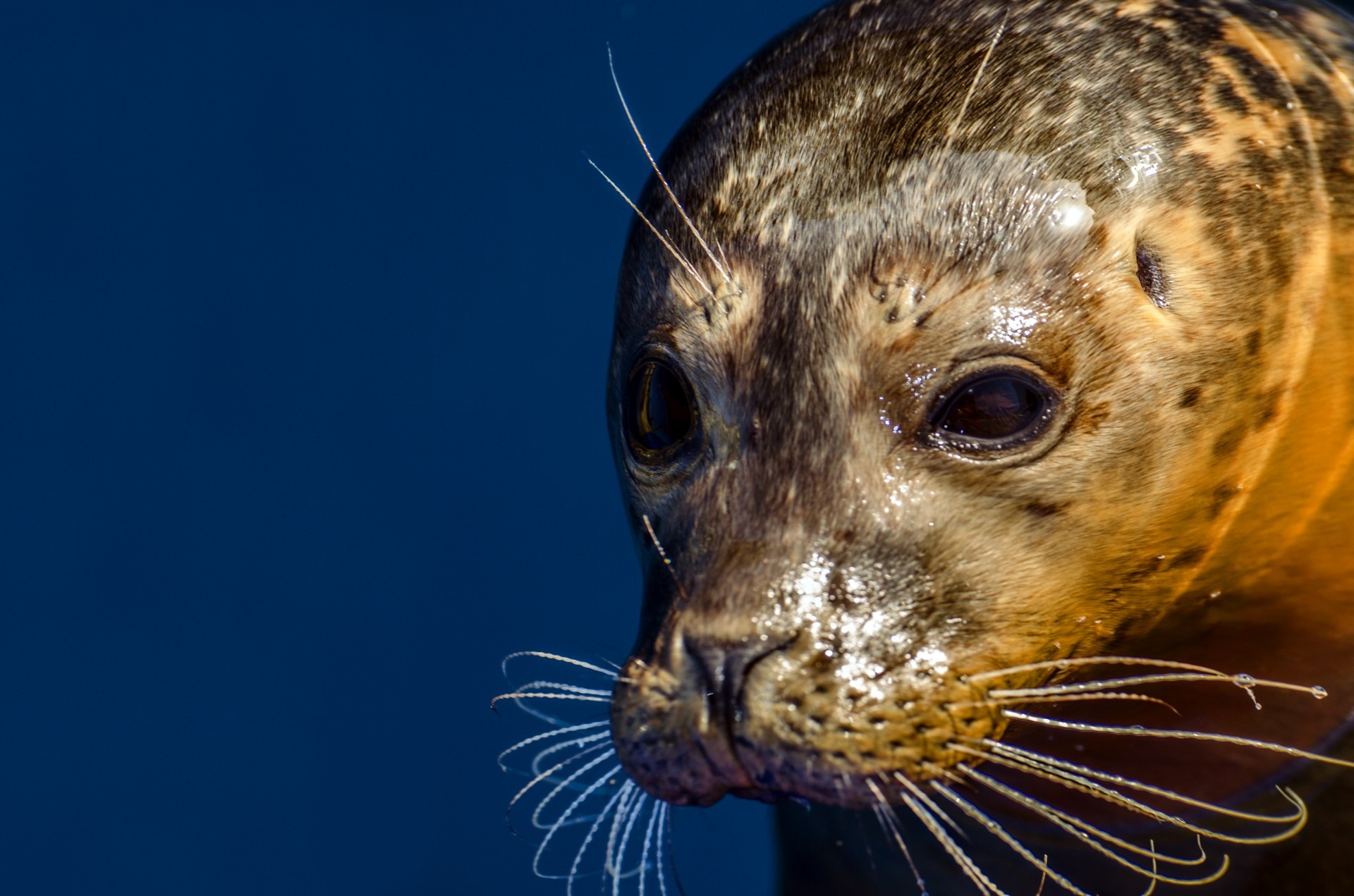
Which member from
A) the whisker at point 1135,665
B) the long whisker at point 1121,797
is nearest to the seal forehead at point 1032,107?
the whisker at point 1135,665

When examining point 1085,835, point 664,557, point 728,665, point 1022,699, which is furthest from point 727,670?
point 1085,835

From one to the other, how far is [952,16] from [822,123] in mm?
293

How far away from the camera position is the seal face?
1.72 metres

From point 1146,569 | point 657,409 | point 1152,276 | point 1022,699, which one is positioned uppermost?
point 657,409

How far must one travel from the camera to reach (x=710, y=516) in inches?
73.5

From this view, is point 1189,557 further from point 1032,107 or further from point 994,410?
point 1032,107

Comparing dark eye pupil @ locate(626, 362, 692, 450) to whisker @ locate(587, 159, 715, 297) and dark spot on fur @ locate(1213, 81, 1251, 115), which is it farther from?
dark spot on fur @ locate(1213, 81, 1251, 115)

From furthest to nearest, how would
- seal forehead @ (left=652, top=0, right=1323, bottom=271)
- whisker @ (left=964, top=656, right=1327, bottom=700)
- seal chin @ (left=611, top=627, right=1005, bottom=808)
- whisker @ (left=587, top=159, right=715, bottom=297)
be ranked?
whisker @ (left=587, top=159, right=715, bottom=297)
seal forehead @ (left=652, top=0, right=1323, bottom=271)
whisker @ (left=964, top=656, right=1327, bottom=700)
seal chin @ (left=611, top=627, right=1005, bottom=808)

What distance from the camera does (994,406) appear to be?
1812mm

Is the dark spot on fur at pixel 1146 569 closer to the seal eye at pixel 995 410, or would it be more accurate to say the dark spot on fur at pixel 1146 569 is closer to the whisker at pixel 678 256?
the seal eye at pixel 995 410

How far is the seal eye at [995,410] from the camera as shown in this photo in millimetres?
1807

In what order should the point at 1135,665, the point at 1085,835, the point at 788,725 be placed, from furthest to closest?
the point at 1085,835
the point at 1135,665
the point at 788,725

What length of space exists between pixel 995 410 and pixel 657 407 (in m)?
0.54

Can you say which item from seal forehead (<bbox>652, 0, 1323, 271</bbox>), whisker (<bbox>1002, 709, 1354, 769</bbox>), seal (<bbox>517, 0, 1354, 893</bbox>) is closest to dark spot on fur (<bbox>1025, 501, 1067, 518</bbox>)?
seal (<bbox>517, 0, 1354, 893</bbox>)
